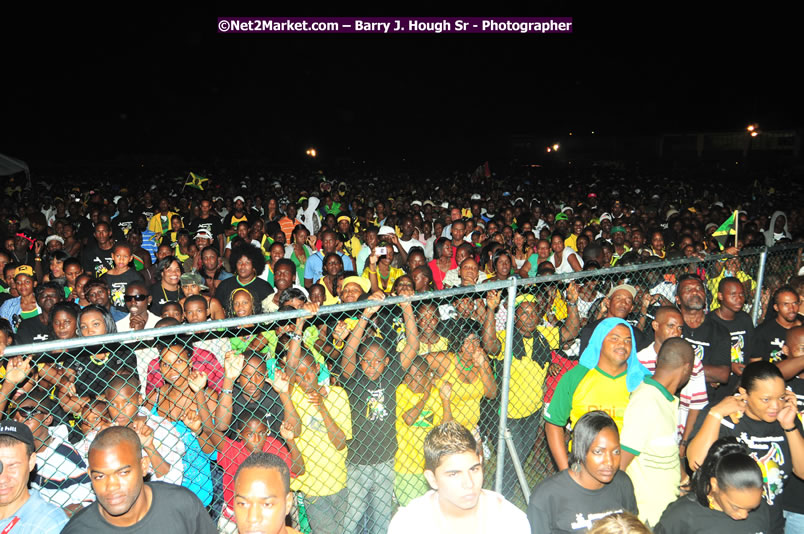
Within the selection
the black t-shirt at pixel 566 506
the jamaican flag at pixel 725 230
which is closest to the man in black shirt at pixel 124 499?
the black t-shirt at pixel 566 506

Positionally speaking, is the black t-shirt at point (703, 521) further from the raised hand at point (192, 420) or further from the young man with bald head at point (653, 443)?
the raised hand at point (192, 420)

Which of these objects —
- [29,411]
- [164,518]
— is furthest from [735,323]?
[29,411]

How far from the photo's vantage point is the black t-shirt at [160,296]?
6520 millimetres

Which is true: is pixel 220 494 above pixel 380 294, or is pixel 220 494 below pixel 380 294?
below

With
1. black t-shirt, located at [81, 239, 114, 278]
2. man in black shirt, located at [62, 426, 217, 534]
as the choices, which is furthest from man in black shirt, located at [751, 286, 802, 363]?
black t-shirt, located at [81, 239, 114, 278]

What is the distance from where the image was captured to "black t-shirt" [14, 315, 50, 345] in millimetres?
5539

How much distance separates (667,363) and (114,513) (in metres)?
3.36

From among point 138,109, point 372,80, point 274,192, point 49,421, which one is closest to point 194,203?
point 274,192

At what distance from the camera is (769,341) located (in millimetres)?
5062

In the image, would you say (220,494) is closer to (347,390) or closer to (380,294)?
(347,390)

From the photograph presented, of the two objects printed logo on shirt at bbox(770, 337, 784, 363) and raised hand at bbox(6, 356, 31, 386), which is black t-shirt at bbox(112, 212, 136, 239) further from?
printed logo on shirt at bbox(770, 337, 784, 363)

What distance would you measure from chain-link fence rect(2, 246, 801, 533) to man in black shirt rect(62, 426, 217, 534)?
60 cm

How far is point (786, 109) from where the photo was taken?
4303 centimetres

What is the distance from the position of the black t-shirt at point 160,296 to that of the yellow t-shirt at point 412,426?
3.65 m
